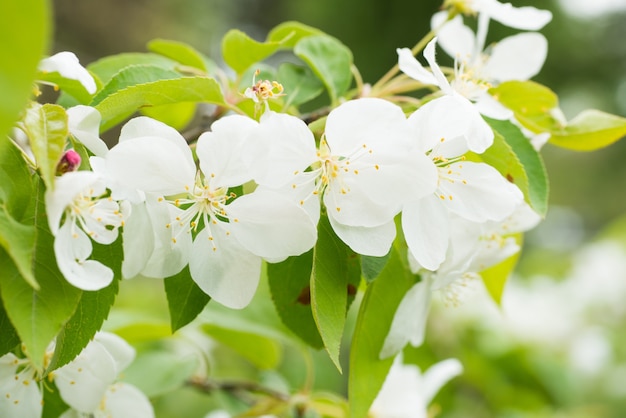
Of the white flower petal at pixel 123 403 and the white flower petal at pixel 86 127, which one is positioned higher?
the white flower petal at pixel 86 127

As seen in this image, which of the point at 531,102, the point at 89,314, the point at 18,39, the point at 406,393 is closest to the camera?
the point at 18,39

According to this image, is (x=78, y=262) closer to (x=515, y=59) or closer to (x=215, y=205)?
(x=215, y=205)

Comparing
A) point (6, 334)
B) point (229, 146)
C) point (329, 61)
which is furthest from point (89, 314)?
point (329, 61)

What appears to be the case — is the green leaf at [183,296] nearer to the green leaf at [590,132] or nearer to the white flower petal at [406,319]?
the white flower petal at [406,319]

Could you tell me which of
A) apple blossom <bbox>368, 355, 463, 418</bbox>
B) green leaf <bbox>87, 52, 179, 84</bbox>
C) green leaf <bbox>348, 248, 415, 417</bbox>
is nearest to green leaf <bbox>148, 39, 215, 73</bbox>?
green leaf <bbox>87, 52, 179, 84</bbox>

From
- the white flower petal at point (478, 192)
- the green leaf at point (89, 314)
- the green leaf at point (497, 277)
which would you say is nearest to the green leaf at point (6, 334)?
the green leaf at point (89, 314)

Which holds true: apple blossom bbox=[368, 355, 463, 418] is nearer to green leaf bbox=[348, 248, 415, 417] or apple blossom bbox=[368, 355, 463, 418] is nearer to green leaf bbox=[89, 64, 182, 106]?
green leaf bbox=[348, 248, 415, 417]

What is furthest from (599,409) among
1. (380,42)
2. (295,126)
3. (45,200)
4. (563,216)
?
(563,216)
